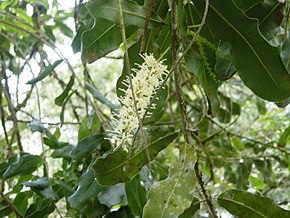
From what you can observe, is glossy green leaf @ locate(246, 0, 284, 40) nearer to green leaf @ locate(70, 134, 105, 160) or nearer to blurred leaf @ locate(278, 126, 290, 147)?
green leaf @ locate(70, 134, 105, 160)

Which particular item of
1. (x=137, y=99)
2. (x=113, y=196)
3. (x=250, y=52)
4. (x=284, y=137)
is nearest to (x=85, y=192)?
(x=113, y=196)

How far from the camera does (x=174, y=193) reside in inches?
24.0

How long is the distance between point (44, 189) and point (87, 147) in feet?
0.36

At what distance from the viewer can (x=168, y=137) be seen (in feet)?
2.45

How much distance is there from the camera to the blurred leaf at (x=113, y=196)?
91 centimetres

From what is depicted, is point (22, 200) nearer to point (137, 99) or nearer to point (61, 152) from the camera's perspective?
point (61, 152)

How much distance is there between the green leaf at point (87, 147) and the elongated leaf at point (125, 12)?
1.05ft

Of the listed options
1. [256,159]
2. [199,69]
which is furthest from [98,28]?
[256,159]

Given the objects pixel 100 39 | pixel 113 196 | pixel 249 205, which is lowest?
pixel 249 205

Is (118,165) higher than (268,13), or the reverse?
(268,13)

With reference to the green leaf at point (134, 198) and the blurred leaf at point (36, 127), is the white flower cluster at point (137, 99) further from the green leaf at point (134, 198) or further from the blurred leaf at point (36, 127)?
the blurred leaf at point (36, 127)

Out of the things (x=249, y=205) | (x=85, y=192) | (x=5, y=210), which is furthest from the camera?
(x=5, y=210)

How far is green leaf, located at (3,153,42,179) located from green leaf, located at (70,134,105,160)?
0.10 metres

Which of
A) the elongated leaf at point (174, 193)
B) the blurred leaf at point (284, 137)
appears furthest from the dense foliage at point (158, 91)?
the blurred leaf at point (284, 137)
